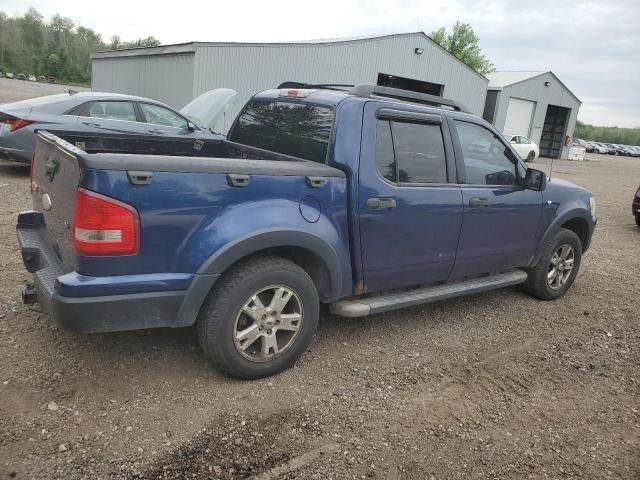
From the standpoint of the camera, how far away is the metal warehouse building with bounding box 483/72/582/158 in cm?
3381

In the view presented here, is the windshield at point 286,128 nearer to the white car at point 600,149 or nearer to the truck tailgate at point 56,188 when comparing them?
the truck tailgate at point 56,188

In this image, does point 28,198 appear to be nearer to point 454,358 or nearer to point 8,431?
point 8,431

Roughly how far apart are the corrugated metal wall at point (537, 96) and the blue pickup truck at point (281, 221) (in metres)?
31.3

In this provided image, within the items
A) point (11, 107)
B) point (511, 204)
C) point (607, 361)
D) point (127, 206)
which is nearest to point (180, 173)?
point (127, 206)

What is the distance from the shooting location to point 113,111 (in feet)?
28.1

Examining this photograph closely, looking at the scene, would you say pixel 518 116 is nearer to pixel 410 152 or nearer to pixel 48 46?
pixel 410 152

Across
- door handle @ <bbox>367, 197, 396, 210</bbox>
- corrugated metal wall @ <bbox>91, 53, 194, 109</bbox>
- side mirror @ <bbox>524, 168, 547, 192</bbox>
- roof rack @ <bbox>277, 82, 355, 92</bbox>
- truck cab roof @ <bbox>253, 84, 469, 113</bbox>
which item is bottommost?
door handle @ <bbox>367, 197, 396, 210</bbox>

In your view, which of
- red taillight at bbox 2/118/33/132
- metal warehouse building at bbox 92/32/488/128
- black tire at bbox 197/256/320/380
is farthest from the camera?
metal warehouse building at bbox 92/32/488/128

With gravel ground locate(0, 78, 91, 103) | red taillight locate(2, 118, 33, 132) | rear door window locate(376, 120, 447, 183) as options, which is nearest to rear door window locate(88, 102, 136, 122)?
red taillight locate(2, 118, 33, 132)

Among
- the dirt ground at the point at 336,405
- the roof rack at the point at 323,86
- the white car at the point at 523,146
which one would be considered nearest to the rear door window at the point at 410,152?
the roof rack at the point at 323,86

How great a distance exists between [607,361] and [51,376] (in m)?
4.08

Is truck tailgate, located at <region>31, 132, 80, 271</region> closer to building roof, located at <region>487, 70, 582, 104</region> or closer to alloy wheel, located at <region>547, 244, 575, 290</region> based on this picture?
alloy wheel, located at <region>547, 244, 575, 290</region>

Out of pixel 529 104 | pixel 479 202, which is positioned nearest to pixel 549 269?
pixel 479 202

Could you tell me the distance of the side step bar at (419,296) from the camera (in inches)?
144
